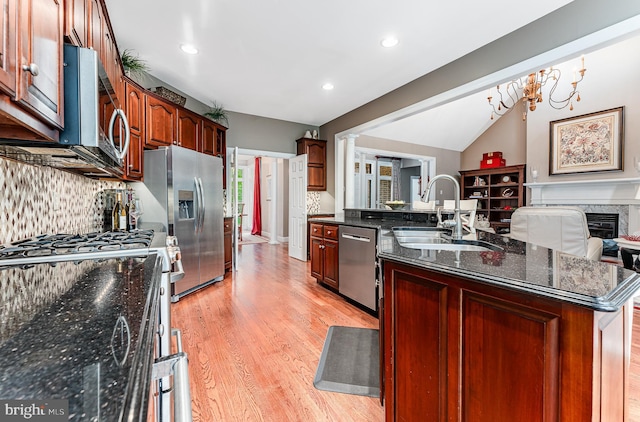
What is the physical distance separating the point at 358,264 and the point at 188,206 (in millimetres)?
1986

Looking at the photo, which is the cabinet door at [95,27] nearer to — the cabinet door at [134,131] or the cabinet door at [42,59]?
the cabinet door at [42,59]

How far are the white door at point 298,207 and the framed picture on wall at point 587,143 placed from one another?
5.13 metres

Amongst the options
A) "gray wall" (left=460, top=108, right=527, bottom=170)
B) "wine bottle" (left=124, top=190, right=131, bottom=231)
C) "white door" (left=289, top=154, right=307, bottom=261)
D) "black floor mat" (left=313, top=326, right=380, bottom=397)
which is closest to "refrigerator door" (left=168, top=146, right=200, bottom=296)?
"wine bottle" (left=124, top=190, right=131, bottom=231)

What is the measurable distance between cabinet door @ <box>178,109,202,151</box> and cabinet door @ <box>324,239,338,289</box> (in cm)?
204

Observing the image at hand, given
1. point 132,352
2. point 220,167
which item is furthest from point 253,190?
point 132,352

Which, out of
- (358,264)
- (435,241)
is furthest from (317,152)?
(435,241)

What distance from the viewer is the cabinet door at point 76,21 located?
1092mm

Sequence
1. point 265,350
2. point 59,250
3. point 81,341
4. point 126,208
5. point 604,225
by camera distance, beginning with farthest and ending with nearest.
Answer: point 604,225, point 126,208, point 265,350, point 59,250, point 81,341

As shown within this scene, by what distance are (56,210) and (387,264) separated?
2015mm

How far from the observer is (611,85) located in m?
5.08

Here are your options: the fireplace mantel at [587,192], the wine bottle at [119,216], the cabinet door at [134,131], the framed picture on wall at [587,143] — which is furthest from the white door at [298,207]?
the framed picture on wall at [587,143]

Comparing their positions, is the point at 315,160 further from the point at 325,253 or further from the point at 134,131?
the point at 134,131

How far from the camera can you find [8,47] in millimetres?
676

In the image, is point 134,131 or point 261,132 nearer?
point 134,131
